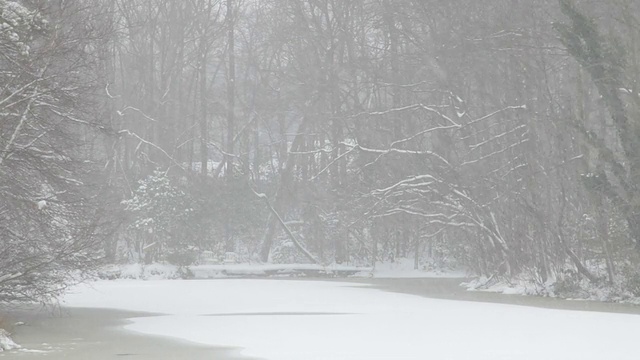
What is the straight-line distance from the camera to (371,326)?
1866 centimetres

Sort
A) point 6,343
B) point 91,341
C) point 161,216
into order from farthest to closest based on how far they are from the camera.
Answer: point 161,216 → point 91,341 → point 6,343

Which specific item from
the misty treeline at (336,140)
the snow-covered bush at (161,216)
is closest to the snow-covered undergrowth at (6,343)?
the misty treeline at (336,140)

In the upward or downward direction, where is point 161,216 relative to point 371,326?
upward

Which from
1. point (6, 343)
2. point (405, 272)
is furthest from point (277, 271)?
point (6, 343)

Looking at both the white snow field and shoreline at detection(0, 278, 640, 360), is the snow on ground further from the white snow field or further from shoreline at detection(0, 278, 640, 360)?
the white snow field

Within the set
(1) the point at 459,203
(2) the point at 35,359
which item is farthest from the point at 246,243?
(2) the point at 35,359

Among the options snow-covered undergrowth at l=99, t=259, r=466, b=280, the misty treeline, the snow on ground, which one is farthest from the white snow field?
the snow on ground

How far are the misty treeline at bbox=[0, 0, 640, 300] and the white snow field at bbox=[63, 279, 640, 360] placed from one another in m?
2.76

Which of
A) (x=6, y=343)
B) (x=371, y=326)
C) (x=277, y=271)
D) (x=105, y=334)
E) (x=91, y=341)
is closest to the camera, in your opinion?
(x=6, y=343)

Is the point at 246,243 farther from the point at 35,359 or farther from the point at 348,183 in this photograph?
the point at 35,359

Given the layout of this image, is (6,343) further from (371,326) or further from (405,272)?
(405,272)

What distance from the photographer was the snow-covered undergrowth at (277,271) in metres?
40.4

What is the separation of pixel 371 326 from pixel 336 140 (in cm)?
2844

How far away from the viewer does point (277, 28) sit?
5088cm
